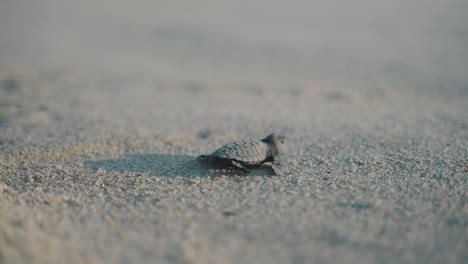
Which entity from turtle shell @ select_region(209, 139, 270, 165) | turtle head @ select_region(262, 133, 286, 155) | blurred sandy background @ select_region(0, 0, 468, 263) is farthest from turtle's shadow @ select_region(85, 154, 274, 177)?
turtle head @ select_region(262, 133, 286, 155)

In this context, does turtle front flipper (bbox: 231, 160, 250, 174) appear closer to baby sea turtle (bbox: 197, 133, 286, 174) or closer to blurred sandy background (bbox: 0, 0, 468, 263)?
baby sea turtle (bbox: 197, 133, 286, 174)

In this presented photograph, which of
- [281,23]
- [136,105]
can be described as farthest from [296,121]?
[281,23]

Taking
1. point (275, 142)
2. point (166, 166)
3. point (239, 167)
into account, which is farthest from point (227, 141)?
point (239, 167)

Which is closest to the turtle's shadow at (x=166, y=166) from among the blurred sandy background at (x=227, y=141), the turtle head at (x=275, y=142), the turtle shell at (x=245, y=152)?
the blurred sandy background at (x=227, y=141)

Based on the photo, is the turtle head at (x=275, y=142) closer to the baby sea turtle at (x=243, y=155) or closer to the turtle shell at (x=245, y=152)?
the baby sea turtle at (x=243, y=155)

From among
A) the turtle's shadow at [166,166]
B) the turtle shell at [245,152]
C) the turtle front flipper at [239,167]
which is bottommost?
the turtle's shadow at [166,166]

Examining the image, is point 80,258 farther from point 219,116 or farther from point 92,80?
point 92,80
